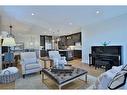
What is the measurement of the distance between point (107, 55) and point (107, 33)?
3.65ft

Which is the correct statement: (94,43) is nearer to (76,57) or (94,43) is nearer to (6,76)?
(76,57)

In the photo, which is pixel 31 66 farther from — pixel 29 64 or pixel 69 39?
pixel 69 39

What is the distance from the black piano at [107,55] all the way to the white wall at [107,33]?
0.22 meters

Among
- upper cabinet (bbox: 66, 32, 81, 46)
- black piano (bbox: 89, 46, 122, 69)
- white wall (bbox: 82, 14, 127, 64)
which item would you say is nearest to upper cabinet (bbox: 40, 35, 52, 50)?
upper cabinet (bbox: 66, 32, 81, 46)

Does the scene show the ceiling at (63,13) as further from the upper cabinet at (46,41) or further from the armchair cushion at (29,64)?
the upper cabinet at (46,41)

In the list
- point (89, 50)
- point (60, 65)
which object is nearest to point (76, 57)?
point (89, 50)

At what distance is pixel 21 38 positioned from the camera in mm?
10602

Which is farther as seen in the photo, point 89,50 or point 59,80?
point 89,50

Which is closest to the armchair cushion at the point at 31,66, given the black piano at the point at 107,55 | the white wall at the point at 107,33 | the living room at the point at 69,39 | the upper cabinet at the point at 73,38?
the living room at the point at 69,39

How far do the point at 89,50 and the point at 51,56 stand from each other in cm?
254

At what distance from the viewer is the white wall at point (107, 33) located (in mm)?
5410

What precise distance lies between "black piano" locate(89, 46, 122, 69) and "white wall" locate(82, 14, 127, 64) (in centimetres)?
22

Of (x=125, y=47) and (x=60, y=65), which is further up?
(x=125, y=47)
